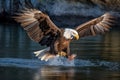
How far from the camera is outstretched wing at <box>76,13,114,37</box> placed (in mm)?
16531

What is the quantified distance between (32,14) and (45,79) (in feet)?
11.0

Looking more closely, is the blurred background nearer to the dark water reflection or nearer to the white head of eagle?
the dark water reflection

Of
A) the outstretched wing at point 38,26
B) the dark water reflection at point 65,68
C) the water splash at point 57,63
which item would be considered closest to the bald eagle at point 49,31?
the outstretched wing at point 38,26

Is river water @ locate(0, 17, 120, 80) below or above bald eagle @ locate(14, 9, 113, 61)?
below

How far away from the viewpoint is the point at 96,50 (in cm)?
1950

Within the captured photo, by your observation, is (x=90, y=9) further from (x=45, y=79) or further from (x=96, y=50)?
(x=45, y=79)

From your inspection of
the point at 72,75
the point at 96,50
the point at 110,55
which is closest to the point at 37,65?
the point at 72,75

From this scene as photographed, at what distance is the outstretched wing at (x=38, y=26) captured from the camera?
15789mm

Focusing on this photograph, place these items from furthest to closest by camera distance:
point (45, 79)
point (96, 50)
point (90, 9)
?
point (90, 9), point (96, 50), point (45, 79)

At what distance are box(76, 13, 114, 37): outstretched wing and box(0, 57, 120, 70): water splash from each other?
78 cm

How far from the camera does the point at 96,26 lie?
16859 mm

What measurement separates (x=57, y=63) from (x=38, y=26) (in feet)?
3.51

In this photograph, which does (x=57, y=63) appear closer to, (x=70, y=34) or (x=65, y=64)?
(x=65, y=64)

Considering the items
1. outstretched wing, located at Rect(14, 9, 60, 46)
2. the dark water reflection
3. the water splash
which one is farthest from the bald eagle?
the dark water reflection
